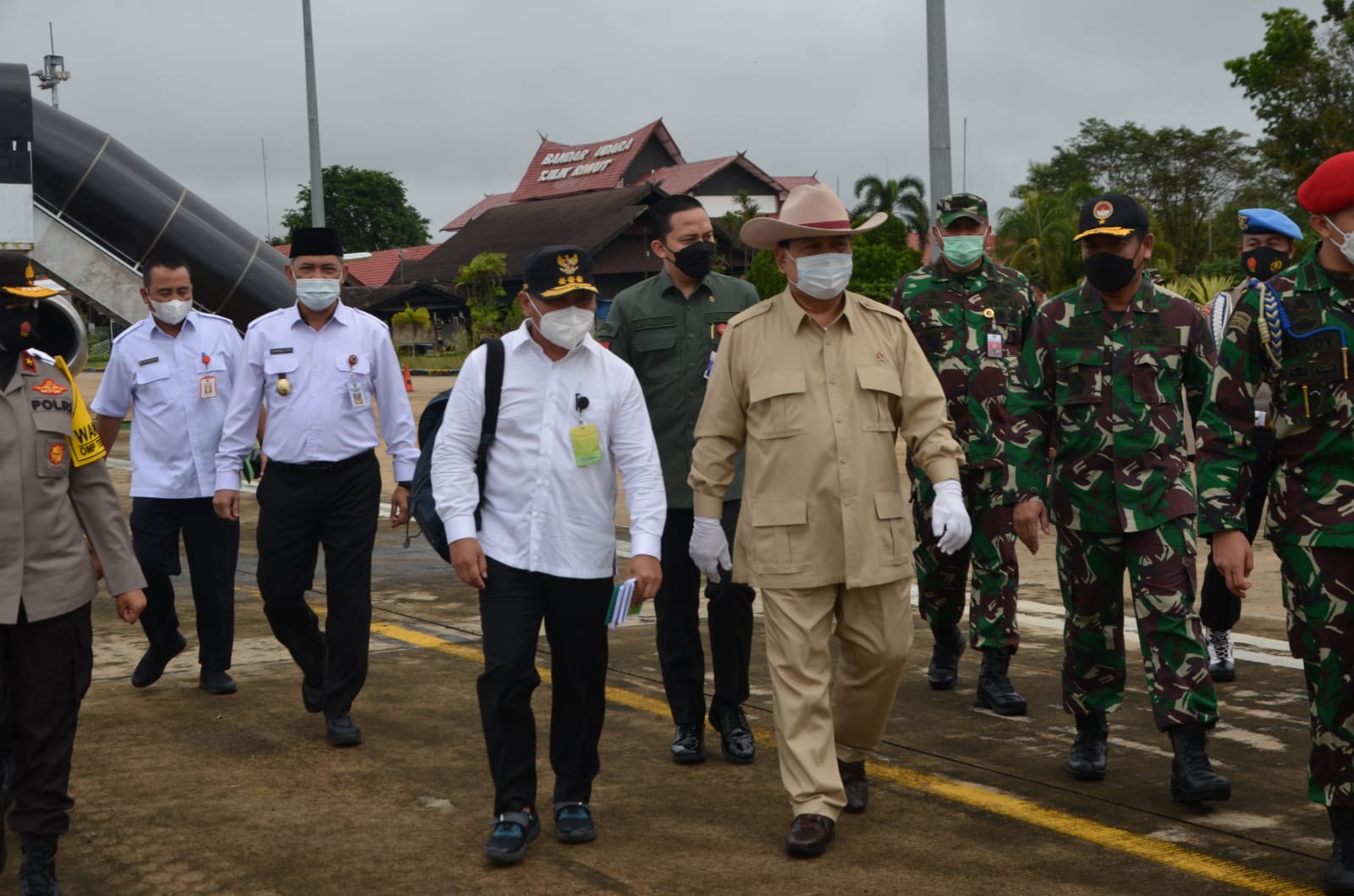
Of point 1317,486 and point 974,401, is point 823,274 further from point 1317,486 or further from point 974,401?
point 974,401

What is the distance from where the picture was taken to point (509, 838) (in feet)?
15.9

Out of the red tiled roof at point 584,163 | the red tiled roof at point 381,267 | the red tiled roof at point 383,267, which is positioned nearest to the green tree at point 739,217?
the red tiled roof at point 584,163

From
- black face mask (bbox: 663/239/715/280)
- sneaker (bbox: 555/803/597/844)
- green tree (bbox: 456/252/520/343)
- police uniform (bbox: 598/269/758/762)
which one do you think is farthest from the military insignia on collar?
green tree (bbox: 456/252/520/343)

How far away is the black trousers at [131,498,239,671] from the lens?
7289 mm

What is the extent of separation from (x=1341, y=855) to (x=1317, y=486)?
3.44 feet

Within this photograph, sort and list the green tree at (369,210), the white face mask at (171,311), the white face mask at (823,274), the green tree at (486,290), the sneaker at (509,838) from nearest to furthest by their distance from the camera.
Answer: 1. the sneaker at (509,838)
2. the white face mask at (823,274)
3. the white face mask at (171,311)
4. the green tree at (486,290)
5. the green tree at (369,210)

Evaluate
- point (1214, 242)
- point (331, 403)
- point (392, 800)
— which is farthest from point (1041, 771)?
point (1214, 242)

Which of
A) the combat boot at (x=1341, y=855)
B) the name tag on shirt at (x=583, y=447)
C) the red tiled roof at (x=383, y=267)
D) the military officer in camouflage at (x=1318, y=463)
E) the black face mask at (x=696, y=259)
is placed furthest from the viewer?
the red tiled roof at (x=383, y=267)

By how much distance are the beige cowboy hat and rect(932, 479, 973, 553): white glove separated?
3.08 feet

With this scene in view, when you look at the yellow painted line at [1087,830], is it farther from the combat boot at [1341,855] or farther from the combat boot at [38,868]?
the combat boot at [38,868]

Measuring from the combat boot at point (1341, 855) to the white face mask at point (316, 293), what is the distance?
171 inches

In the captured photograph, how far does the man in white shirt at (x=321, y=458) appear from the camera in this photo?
6.48 meters

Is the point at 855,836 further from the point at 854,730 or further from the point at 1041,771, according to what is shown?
the point at 1041,771

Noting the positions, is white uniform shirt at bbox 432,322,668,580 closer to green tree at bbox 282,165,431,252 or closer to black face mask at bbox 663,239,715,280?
black face mask at bbox 663,239,715,280
